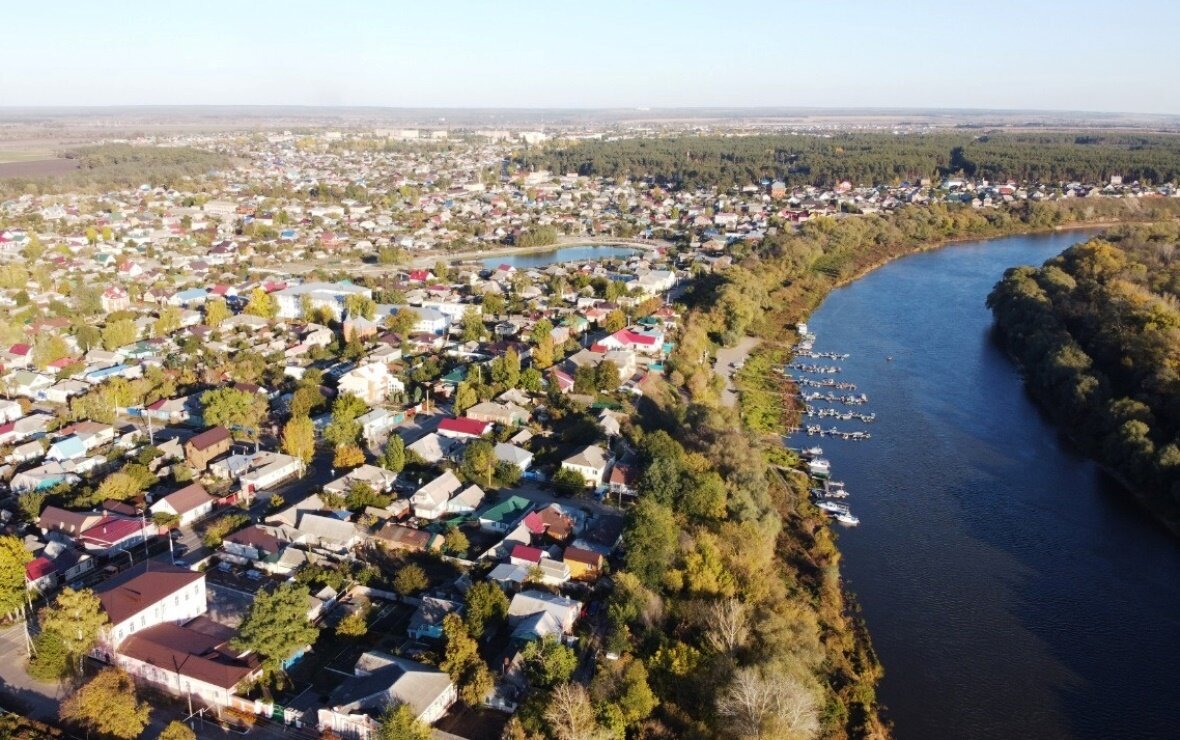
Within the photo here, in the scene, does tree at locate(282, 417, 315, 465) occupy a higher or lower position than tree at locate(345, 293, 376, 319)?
lower

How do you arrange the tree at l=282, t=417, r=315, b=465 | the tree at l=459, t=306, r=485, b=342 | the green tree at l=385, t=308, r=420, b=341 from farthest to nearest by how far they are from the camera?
1. the green tree at l=385, t=308, r=420, b=341
2. the tree at l=459, t=306, r=485, b=342
3. the tree at l=282, t=417, r=315, b=465

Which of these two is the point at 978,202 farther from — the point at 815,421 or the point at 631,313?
the point at 815,421

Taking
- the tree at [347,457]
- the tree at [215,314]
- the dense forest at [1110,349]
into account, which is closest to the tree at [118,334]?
the tree at [215,314]

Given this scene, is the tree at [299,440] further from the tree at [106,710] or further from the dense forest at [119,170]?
the dense forest at [119,170]

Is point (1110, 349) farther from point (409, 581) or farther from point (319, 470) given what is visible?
point (319, 470)

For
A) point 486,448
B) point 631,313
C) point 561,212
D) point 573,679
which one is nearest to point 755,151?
point 561,212

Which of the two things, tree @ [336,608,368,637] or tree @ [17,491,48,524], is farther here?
tree @ [17,491,48,524]

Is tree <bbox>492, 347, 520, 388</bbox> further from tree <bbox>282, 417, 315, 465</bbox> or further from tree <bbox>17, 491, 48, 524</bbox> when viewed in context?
tree <bbox>17, 491, 48, 524</bbox>

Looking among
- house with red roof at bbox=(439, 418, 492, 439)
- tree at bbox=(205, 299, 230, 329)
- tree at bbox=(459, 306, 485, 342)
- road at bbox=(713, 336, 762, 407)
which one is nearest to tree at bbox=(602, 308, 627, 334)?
road at bbox=(713, 336, 762, 407)
